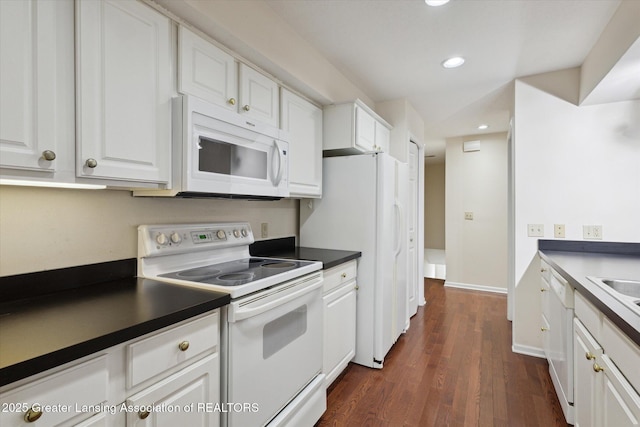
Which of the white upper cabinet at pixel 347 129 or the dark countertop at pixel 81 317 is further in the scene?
the white upper cabinet at pixel 347 129

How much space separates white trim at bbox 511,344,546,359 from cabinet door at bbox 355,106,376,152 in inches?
87.4

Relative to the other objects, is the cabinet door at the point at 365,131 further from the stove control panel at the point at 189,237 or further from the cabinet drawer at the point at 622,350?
the cabinet drawer at the point at 622,350

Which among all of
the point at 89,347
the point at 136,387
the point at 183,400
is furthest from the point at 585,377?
the point at 89,347

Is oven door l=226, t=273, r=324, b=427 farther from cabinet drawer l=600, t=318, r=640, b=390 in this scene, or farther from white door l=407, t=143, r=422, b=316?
white door l=407, t=143, r=422, b=316

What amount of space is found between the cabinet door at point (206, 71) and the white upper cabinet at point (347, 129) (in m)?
1.04

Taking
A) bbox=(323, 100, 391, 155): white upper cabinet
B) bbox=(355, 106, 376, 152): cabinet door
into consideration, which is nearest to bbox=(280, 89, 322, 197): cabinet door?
bbox=(323, 100, 391, 155): white upper cabinet

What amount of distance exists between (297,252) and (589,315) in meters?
1.73

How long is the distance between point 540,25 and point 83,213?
9.33 feet

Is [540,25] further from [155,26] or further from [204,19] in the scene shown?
[155,26]

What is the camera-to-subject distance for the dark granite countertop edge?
26.2 inches

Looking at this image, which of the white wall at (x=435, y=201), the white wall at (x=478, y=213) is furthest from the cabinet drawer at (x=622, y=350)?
the white wall at (x=435, y=201)

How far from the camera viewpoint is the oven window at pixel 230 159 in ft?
4.90

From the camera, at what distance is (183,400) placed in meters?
1.08

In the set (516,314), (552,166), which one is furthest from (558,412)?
(552,166)
